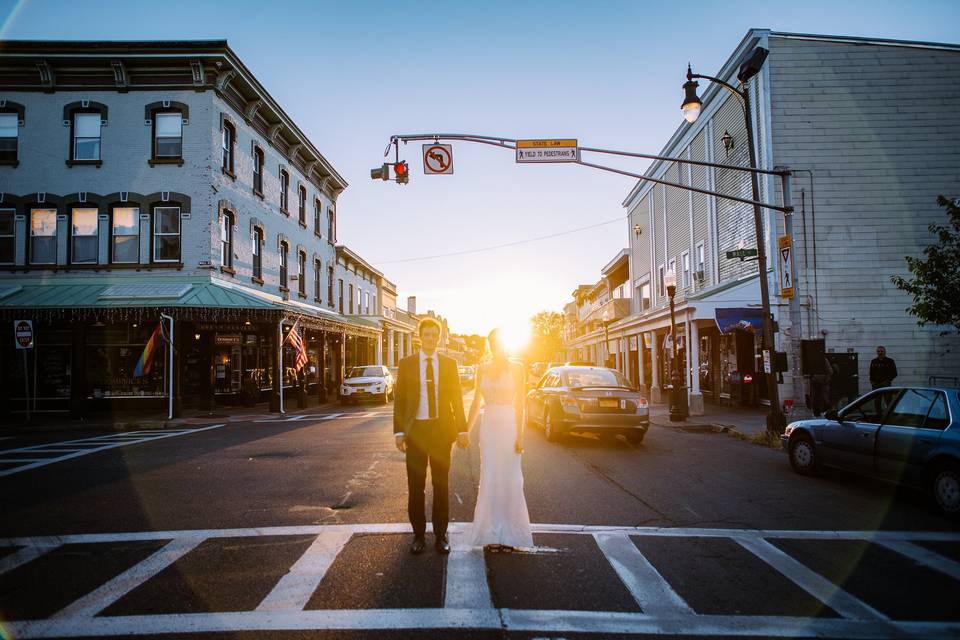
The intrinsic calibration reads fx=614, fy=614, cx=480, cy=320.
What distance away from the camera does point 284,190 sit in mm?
27641

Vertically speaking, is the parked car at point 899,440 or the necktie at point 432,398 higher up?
the necktie at point 432,398

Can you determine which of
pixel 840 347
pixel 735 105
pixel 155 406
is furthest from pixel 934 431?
pixel 155 406

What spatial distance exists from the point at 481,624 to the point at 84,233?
74.1 feet

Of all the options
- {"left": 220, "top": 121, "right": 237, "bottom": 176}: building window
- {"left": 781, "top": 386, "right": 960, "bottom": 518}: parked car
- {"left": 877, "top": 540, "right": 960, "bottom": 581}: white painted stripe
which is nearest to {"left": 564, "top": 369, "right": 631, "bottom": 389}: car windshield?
{"left": 781, "top": 386, "right": 960, "bottom": 518}: parked car

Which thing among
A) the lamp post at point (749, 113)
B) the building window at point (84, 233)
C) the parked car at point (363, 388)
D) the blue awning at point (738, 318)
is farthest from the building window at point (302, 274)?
the lamp post at point (749, 113)

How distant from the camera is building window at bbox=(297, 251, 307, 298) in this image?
2898cm

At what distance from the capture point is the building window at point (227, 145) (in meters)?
21.6

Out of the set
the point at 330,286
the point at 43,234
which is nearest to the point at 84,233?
the point at 43,234

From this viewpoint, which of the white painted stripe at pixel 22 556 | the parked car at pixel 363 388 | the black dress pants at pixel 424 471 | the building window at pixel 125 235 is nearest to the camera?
the white painted stripe at pixel 22 556

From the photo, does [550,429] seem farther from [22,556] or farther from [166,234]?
[166,234]

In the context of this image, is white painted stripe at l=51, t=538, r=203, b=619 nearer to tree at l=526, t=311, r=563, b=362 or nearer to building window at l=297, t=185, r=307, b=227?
building window at l=297, t=185, r=307, b=227

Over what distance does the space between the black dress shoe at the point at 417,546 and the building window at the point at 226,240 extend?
18.9 m

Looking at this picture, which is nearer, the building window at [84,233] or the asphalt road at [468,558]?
the asphalt road at [468,558]

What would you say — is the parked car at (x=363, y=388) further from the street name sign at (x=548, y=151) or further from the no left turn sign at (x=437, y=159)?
the street name sign at (x=548, y=151)
